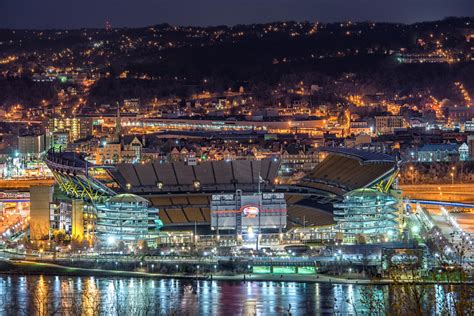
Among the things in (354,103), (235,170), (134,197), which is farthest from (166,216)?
(354,103)

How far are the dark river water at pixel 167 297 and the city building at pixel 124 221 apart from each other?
343cm

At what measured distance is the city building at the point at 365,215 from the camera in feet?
93.9

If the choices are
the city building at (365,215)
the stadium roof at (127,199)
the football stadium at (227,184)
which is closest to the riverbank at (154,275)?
the stadium roof at (127,199)

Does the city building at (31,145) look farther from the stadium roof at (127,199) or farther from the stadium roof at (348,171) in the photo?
the stadium roof at (127,199)

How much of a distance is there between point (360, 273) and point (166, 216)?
6.53m

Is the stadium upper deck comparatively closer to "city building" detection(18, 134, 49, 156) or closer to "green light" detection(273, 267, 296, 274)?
"green light" detection(273, 267, 296, 274)

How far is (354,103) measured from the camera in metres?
63.1

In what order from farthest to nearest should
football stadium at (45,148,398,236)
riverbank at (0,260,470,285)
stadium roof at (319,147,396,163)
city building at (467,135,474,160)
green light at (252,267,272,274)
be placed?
city building at (467,135,474,160)
stadium roof at (319,147,396,163)
football stadium at (45,148,398,236)
green light at (252,267,272,274)
riverbank at (0,260,470,285)

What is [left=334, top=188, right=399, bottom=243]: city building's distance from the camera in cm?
2861

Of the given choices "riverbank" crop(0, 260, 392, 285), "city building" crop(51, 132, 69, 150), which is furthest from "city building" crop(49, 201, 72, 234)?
"city building" crop(51, 132, 69, 150)

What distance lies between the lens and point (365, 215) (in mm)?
28812

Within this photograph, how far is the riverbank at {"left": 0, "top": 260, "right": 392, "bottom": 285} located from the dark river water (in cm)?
35

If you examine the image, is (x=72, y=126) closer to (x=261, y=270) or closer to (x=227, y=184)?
(x=227, y=184)

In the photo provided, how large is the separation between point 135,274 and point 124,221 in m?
3.37
